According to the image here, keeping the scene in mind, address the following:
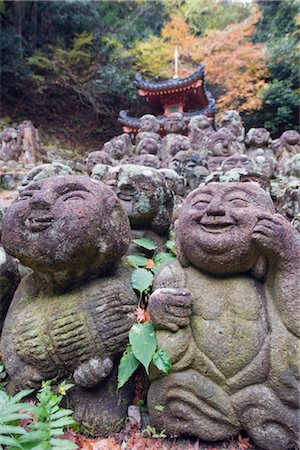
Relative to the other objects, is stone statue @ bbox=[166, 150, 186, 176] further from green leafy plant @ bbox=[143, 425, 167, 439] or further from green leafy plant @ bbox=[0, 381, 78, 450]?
green leafy plant @ bbox=[0, 381, 78, 450]

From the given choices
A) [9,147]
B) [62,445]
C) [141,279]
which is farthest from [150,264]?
[9,147]


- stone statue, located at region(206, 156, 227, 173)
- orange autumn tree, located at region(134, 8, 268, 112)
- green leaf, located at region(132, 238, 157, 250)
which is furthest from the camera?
orange autumn tree, located at region(134, 8, 268, 112)

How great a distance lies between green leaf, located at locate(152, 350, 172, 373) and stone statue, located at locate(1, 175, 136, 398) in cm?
31

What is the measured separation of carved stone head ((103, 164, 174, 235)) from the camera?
3.09 meters

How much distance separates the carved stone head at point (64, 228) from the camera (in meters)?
2.10

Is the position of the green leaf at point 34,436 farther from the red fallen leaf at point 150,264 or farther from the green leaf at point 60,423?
the red fallen leaf at point 150,264

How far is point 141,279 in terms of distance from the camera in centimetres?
249

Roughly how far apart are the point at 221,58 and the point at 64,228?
17.8m

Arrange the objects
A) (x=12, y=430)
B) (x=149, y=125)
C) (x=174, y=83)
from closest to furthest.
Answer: (x=12, y=430)
(x=149, y=125)
(x=174, y=83)

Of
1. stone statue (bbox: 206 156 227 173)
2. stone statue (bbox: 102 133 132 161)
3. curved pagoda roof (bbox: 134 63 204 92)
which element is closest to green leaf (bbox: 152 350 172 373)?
stone statue (bbox: 206 156 227 173)

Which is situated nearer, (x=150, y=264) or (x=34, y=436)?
(x=34, y=436)

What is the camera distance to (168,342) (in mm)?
2014

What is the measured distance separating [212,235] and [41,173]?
6.86ft

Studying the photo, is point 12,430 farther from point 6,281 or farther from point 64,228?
point 6,281
